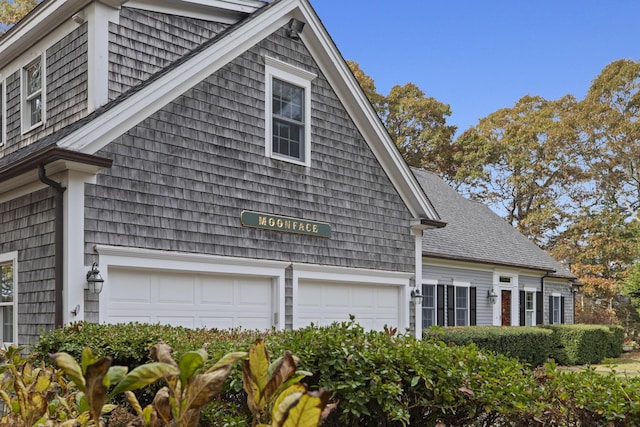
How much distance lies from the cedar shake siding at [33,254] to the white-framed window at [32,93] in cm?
215

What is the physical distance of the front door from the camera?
78.3 feet

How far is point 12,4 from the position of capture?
26234mm

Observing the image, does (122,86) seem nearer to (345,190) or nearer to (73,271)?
(73,271)

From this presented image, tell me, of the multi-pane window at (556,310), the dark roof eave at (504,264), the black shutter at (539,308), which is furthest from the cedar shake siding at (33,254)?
the multi-pane window at (556,310)

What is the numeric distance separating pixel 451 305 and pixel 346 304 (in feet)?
26.0

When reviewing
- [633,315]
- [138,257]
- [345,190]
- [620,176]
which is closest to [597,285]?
[633,315]

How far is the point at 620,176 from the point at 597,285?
24.2 ft

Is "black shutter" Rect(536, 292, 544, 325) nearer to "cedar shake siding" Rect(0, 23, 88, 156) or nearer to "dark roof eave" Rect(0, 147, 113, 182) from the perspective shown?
"cedar shake siding" Rect(0, 23, 88, 156)

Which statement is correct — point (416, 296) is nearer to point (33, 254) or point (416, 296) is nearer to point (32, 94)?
point (33, 254)

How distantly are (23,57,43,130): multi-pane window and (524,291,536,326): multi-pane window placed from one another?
19.2m

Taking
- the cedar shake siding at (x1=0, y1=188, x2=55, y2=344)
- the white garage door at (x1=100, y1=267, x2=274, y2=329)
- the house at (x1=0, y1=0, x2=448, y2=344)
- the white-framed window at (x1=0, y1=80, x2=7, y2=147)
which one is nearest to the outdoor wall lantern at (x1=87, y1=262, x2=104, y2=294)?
the house at (x1=0, y1=0, x2=448, y2=344)

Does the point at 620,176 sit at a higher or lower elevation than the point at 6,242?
higher

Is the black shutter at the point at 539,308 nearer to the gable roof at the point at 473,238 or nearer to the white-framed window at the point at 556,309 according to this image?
the gable roof at the point at 473,238

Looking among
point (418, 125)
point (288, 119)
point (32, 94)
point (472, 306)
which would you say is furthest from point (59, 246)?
point (418, 125)
